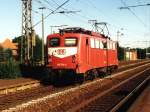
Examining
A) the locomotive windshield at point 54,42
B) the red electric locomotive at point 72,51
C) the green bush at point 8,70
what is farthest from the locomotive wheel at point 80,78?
the green bush at point 8,70

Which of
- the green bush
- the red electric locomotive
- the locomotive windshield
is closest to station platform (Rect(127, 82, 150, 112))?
the red electric locomotive

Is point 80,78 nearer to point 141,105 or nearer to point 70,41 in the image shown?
point 70,41

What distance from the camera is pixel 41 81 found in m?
25.2

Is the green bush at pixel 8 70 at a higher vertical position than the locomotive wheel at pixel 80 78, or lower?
higher

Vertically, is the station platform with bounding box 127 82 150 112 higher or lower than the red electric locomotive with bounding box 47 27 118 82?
lower

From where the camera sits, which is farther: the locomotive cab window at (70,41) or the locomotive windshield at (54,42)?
the locomotive windshield at (54,42)

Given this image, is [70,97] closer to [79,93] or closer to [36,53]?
[79,93]

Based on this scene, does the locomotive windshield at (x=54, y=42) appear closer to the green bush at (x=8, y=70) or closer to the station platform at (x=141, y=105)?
the green bush at (x=8, y=70)

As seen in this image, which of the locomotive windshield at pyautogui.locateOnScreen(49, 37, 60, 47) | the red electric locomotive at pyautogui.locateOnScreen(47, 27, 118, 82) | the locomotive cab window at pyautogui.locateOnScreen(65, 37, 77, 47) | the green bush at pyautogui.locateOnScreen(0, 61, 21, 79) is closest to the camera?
the red electric locomotive at pyautogui.locateOnScreen(47, 27, 118, 82)

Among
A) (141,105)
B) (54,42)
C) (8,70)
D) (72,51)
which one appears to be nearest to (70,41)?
(72,51)

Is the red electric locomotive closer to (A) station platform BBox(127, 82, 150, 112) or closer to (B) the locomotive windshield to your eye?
(B) the locomotive windshield

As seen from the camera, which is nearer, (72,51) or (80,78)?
(72,51)

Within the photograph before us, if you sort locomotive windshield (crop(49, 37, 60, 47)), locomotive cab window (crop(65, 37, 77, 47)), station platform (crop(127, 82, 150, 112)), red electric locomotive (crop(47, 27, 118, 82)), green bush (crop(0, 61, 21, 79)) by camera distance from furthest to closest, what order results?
1. green bush (crop(0, 61, 21, 79))
2. locomotive windshield (crop(49, 37, 60, 47))
3. locomotive cab window (crop(65, 37, 77, 47))
4. red electric locomotive (crop(47, 27, 118, 82))
5. station platform (crop(127, 82, 150, 112))

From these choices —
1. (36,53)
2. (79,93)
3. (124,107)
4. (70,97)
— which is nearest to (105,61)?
(79,93)
